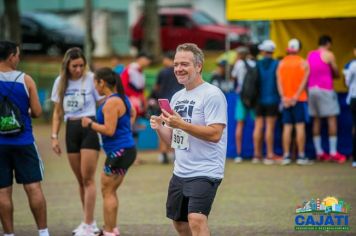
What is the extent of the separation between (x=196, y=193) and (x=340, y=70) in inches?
326

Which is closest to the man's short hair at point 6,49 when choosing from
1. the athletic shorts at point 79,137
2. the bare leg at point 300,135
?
the athletic shorts at point 79,137

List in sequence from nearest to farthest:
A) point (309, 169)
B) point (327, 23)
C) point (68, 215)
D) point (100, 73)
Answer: point (100, 73)
point (68, 215)
point (309, 169)
point (327, 23)

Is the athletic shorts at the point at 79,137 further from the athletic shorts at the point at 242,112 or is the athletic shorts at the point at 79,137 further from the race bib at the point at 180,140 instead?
the athletic shorts at the point at 242,112

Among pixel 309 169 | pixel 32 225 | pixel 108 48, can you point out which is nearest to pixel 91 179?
pixel 32 225

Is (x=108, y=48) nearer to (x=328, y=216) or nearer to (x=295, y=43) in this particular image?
(x=295, y=43)

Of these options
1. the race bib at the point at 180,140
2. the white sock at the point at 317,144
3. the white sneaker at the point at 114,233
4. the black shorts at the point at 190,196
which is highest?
the race bib at the point at 180,140

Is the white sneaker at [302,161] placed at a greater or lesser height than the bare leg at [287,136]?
lesser

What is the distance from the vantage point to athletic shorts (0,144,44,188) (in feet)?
25.8

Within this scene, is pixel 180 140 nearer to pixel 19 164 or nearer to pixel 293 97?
pixel 19 164

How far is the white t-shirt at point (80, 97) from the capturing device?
29.0 feet

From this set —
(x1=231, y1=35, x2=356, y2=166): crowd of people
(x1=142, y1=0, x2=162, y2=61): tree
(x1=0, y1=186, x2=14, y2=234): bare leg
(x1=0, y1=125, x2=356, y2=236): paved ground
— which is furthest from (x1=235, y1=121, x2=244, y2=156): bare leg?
(x1=142, y1=0, x2=162, y2=61): tree

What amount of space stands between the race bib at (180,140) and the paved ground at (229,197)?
223cm

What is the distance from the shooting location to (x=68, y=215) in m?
9.86

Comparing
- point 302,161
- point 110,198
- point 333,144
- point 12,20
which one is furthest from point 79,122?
point 12,20
